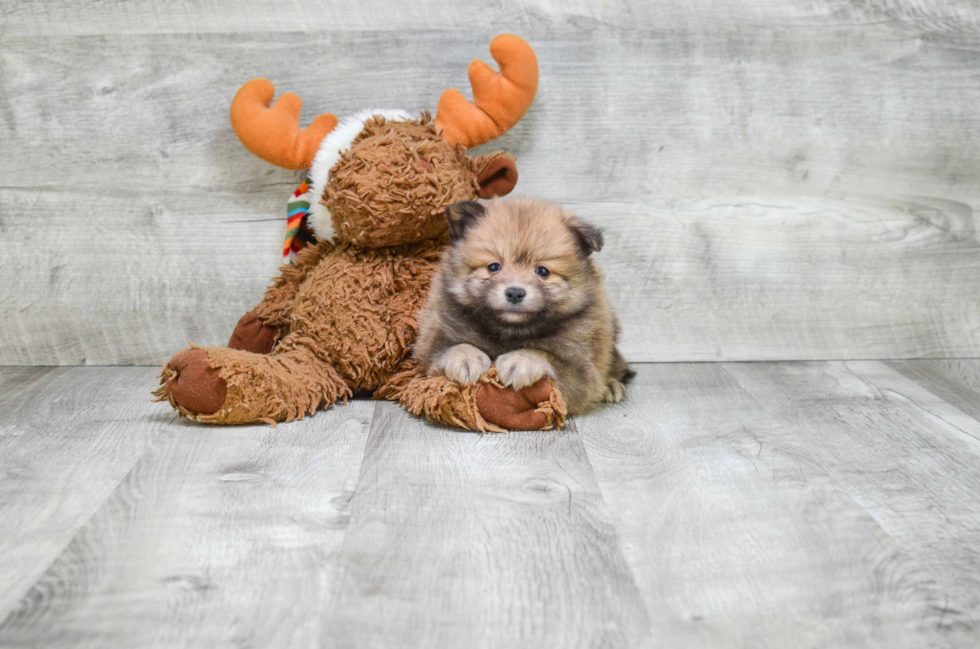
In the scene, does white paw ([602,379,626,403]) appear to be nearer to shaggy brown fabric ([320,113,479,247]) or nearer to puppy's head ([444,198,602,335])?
puppy's head ([444,198,602,335])

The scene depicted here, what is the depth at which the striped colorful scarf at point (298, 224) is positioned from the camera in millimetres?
2090

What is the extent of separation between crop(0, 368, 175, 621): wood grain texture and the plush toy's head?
2.18ft

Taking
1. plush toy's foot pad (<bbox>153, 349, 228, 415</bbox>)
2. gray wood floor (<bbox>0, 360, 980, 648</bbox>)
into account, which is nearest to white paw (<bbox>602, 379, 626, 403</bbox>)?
gray wood floor (<bbox>0, 360, 980, 648</bbox>)

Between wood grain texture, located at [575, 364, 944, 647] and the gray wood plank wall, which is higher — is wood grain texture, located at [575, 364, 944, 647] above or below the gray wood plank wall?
below

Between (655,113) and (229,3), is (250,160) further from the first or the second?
(655,113)

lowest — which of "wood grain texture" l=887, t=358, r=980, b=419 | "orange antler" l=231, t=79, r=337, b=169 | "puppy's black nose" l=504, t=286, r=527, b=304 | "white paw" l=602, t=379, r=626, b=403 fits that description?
"wood grain texture" l=887, t=358, r=980, b=419

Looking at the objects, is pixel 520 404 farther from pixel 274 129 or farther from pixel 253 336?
pixel 274 129

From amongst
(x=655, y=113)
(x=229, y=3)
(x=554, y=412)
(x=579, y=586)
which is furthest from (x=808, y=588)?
(x=229, y=3)

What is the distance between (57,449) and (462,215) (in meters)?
1.00

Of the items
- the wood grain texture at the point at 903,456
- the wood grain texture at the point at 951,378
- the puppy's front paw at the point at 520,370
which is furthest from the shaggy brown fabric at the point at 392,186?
the wood grain texture at the point at 951,378

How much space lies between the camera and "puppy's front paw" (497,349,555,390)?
1.70 m

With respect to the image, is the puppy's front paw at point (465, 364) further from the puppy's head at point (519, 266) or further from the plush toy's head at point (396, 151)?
the plush toy's head at point (396, 151)

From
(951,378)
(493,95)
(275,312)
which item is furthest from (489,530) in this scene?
(951,378)

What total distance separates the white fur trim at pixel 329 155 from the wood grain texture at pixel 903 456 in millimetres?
1221
